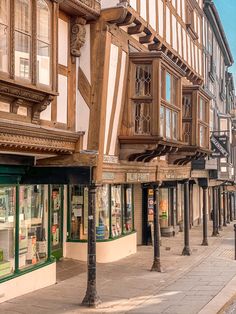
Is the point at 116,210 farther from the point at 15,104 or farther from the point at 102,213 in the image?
the point at 15,104

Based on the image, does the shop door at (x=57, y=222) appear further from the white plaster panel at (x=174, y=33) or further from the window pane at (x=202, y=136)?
the white plaster panel at (x=174, y=33)

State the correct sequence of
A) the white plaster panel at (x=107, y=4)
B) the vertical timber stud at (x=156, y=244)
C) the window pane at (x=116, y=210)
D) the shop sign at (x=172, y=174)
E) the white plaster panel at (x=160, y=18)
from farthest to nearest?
the window pane at (x=116, y=210) → the shop sign at (x=172, y=174) → the white plaster panel at (x=160, y=18) → the vertical timber stud at (x=156, y=244) → the white plaster panel at (x=107, y=4)

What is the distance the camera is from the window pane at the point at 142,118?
12547mm

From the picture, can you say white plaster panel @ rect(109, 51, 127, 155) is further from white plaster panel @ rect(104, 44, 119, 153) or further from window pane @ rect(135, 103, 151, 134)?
window pane @ rect(135, 103, 151, 134)

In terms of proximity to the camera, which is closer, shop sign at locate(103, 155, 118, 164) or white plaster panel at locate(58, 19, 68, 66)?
white plaster panel at locate(58, 19, 68, 66)

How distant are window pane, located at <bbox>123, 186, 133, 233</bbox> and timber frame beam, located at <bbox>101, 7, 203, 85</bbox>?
476 cm

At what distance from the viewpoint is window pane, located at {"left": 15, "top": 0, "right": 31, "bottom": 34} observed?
8.55 m

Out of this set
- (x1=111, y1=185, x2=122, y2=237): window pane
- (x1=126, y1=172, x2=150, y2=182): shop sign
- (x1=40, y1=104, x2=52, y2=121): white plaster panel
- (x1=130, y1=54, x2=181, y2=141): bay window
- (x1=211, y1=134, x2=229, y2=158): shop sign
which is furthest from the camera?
(x1=211, y1=134, x2=229, y2=158): shop sign

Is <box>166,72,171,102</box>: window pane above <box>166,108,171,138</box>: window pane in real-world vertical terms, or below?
above

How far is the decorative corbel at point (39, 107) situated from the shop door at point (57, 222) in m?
5.65

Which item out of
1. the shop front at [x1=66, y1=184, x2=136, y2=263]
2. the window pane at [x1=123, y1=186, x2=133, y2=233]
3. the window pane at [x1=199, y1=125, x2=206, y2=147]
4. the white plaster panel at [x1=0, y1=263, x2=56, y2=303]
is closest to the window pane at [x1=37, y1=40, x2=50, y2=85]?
the white plaster panel at [x1=0, y1=263, x2=56, y2=303]

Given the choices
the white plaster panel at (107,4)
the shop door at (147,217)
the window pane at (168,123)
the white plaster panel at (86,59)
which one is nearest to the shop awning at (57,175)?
the white plaster panel at (86,59)

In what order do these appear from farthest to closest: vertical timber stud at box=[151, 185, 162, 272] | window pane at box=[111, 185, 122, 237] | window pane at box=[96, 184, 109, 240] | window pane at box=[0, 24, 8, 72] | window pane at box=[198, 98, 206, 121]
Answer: window pane at box=[198, 98, 206, 121] → window pane at box=[111, 185, 122, 237] → window pane at box=[96, 184, 109, 240] → vertical timber stud at box=[151, 185, 162, 272] → window pane at box=[0, 24, 8, 72]

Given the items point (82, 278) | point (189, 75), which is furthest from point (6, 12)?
point (189, 75)
